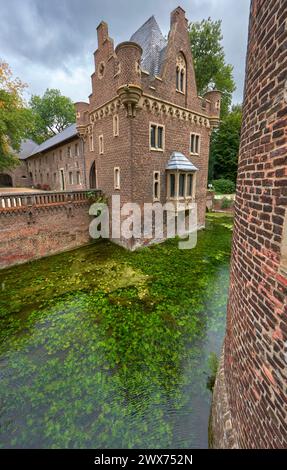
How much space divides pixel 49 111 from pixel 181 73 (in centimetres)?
3662

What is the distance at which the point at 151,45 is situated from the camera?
12172 millimetres

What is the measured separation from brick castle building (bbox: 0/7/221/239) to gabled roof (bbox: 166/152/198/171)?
0.20 ft

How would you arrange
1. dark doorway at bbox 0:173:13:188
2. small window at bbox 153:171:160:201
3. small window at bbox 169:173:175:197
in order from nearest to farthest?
small window at bbox 153:171:160:201 → small window at bbox 169:173:175:197 → dark doorway at bbox 0:173:13:188

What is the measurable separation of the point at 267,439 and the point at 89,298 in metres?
6.18

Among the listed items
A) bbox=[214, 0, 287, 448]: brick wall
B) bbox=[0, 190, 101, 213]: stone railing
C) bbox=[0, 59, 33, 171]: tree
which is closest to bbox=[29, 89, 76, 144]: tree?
bbox=[0, 59, 33, 171]: tree

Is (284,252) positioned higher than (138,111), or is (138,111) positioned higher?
(138,111)

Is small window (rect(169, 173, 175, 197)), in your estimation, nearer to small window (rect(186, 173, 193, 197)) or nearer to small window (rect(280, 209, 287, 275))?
small window (rect(186, 173, 193, 197))

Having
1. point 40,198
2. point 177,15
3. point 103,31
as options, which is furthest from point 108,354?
point 177,15

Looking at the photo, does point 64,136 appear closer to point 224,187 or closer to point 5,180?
point 5,180

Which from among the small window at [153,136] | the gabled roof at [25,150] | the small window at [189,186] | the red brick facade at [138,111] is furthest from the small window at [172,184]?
the gabled roof at [25,150]

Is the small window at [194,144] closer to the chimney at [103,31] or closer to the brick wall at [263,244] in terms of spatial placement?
the chimney at [103,31]

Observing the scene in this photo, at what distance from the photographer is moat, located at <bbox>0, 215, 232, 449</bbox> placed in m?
3.54

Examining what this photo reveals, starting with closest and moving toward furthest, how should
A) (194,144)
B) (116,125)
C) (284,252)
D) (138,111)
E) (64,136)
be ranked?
(284,252), (138,111), (116,125), (194,144), (64,136)

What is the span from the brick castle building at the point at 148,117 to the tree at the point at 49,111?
30073 mm
